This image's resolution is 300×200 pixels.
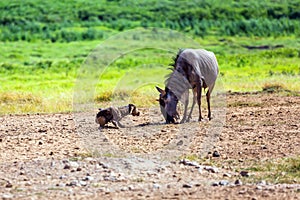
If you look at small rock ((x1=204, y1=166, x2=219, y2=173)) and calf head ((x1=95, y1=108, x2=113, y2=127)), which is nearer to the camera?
small rock ((x1=204, y1=166, x2=219, y2=173))

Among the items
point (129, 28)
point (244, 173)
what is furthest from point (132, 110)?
point (129, 28)

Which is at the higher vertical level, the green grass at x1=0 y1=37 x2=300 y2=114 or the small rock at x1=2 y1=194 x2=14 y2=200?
the small rock at x1=2 y1=194 x2=14 y2=200

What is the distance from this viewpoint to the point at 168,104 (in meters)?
16.3

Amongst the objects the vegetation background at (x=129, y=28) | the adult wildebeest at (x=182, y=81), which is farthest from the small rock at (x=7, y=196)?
the vegetation background at (x=129, y=28)

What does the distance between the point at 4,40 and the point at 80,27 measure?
42.6 feet

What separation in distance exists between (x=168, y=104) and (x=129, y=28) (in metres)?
66.4

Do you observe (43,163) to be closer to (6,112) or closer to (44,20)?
(6,112)

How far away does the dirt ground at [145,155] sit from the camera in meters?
10.2

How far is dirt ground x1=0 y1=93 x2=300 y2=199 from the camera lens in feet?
33.6

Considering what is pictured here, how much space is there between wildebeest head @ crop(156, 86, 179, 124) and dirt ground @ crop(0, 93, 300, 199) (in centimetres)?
31

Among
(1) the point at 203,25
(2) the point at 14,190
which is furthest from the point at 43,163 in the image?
(1) the point at 203,25

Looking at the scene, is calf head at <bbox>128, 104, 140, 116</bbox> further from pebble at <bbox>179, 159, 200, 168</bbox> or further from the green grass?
pebble at <bbox>179, 159, 200, 168</bbox>

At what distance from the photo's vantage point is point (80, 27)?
85.5 m

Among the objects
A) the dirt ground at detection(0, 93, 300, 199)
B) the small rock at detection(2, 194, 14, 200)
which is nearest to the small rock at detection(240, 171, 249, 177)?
the dirt ground at detection(0, 93, 300, 199)
